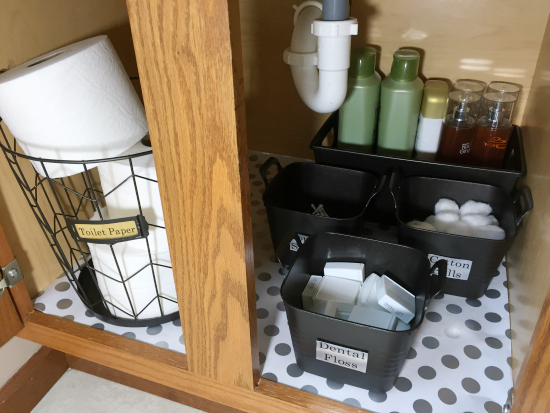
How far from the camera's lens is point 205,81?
1.21 ft

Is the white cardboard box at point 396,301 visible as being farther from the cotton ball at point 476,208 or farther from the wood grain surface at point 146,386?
the wood grain surface at point 146,386

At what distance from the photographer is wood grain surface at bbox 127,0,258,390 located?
35cm

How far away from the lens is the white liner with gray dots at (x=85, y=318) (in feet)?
2.11

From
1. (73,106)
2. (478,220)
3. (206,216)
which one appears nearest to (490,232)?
(478,220)

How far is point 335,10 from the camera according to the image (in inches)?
21.9

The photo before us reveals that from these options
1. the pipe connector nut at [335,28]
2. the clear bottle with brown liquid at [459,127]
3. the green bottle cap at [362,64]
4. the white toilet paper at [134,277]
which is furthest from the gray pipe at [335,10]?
the white toilet paper at [134,277]

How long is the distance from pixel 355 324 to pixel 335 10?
1.19 feet

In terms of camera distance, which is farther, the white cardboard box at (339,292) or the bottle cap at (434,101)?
the bottle cap at (434,101)

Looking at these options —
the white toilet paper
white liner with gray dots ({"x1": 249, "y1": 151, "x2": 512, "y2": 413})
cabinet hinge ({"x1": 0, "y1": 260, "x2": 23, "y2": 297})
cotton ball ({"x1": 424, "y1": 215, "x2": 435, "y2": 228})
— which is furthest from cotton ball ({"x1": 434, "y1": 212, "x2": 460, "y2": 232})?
cabinet hinge ({"x1": 0, "y1": 260, "x2": 23, "y2": 297})

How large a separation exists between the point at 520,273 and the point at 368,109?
0.32m

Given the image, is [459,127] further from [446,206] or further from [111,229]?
[111,229]

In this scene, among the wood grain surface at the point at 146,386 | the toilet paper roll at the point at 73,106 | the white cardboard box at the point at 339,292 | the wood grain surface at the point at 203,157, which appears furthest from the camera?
the wood grain surface at the point at 146,386

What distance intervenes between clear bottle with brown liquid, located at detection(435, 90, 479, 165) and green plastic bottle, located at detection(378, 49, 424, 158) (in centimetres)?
5

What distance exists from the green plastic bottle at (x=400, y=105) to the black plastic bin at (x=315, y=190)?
0.28 feet
